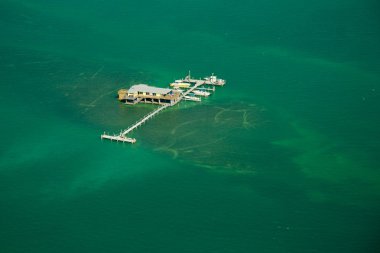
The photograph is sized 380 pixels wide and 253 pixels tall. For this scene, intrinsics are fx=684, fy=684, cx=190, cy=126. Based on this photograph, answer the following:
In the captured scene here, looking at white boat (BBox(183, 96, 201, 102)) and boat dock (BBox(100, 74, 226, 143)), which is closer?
boat dock (BBox(100, 74, 226, 143))

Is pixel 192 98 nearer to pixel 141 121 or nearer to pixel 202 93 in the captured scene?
pixel 202 93

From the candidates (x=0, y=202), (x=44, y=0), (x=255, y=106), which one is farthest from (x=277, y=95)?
(x=44, y=0)

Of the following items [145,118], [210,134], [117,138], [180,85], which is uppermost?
[180,85]

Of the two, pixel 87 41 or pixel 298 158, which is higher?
Answer: pixel 87 41

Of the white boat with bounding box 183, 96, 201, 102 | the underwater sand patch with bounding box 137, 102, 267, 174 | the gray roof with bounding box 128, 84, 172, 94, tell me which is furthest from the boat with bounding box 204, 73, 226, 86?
the gray roof with bounding box 128, 84, 172, 94

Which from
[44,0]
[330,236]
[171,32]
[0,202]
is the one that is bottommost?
[330,236]

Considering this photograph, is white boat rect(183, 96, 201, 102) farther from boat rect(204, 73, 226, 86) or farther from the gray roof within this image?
boat rect(204, 73, 226, 86)

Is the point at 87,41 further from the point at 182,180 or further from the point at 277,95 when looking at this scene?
the point at 182,180

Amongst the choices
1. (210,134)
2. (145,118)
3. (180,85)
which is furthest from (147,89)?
(210,134)
